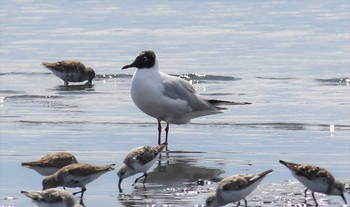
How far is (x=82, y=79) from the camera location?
2170 cm

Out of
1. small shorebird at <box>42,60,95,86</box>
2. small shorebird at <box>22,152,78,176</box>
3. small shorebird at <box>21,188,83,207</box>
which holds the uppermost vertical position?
small shorebird at <box>42,60,95,86</box>

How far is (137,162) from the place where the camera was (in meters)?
12.9

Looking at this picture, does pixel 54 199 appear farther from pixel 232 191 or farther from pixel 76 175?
pixel 232 191

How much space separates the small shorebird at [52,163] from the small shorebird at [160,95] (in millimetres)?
2847

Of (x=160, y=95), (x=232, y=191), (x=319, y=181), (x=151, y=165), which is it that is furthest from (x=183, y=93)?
(x=232, y=191)

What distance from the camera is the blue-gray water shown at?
1359 centimetres

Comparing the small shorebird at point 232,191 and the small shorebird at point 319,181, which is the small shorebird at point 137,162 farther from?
the small shorebird at point 319,181

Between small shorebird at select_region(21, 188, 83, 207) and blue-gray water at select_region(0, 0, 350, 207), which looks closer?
small shorebird at select_region(21, 188, 83, 207)

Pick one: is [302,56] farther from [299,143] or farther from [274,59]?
[299,143]

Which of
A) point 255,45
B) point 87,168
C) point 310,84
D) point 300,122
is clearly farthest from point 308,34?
point 87,168

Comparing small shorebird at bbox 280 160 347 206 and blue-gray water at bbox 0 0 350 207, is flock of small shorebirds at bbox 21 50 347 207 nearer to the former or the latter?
small shorebird at bbox 280 160 347 206

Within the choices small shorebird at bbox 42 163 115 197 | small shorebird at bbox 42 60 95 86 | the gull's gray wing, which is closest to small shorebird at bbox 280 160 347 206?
small shorebird at bbox 42 163 115 197

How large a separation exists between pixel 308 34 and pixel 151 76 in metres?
12.3

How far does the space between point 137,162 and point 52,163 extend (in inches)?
35.9
